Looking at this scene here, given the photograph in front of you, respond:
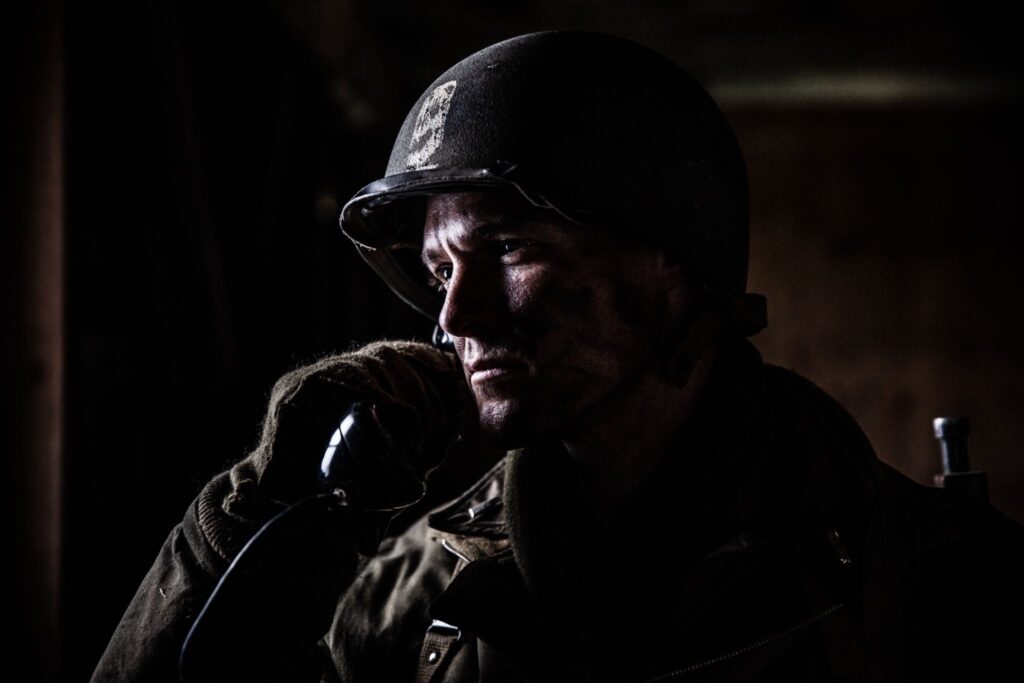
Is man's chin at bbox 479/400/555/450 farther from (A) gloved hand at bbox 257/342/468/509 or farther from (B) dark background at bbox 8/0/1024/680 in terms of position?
(B) dark background at bbox 8/0/1024/680

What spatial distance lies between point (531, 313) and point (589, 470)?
36 cm

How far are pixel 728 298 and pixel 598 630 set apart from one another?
2.05 ft

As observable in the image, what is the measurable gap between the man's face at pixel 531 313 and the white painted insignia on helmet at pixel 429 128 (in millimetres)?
97

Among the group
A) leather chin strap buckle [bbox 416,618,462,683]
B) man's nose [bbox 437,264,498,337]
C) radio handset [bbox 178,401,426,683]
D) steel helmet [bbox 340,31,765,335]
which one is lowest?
leather chin strap buckle [bbox 416,618,462,683]

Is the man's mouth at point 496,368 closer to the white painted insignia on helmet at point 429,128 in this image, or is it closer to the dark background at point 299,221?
the white painted insignia on helmet at point 429,128

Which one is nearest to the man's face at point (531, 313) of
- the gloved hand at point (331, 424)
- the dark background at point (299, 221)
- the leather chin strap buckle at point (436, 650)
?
the gloved hand at point (331, 424)

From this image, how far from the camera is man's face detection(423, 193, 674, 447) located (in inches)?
57.0

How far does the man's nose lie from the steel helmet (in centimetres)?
15

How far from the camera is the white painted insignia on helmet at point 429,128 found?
1.52 m

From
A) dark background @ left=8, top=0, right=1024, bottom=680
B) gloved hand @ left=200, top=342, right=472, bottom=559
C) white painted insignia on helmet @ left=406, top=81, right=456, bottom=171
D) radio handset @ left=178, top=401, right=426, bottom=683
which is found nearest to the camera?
radio handset @ left=178, top=401, right=426, bottom=683

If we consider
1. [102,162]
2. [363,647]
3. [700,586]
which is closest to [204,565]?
[363,647]

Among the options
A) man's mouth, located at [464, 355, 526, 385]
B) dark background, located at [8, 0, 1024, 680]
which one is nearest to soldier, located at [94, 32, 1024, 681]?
man's mouth, located at [464, 355, 526, 385]

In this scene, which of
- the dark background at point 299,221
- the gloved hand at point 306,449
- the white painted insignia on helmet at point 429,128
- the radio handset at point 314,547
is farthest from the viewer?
the dark background at point 299,221

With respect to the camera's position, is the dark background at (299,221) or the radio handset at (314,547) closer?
the radio handset at (314,547)
